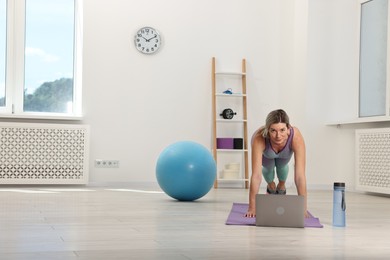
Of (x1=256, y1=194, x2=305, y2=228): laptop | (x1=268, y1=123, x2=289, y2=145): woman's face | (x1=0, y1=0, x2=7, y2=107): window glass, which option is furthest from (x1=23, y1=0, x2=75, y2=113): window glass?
(x1=256, y1=194, x2=305, y2=228): laptop

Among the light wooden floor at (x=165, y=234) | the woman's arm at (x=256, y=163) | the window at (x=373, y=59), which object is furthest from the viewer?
the window at (x=373, y=59)

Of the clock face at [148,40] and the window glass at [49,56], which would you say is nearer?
the window glass at [49,56]

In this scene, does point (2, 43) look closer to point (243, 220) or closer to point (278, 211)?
point (243, 220)

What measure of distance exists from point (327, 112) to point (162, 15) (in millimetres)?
2401

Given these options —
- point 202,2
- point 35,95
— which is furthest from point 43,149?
point 202,2

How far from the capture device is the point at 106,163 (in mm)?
6961

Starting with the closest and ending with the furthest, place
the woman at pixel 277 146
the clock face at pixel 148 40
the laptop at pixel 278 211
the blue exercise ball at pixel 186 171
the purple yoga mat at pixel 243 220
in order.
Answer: the laptop at pixel 278 211 < the purple yoga mat at pixel 243 220 < the woman at pixel 277 146 < the blue exercise ball at pixel 186 171 < the clock face at pixel 148 40

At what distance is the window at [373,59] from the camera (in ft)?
21.5

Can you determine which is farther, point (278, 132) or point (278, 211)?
point (278, 132)

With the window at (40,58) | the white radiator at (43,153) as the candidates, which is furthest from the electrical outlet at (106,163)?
the window at (40,58)

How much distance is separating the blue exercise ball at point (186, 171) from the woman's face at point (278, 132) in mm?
1336

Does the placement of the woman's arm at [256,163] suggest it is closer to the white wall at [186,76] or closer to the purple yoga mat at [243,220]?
the purple yoga mat at [243,220]

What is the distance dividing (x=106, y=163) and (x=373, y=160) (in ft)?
10.2

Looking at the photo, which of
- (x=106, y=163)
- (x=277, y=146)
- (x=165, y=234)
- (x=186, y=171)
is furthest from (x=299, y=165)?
(x=106, y=163)
